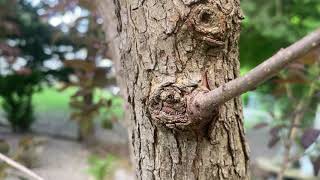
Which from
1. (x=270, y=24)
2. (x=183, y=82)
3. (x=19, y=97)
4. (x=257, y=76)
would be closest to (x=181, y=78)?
(x=183, y=82)

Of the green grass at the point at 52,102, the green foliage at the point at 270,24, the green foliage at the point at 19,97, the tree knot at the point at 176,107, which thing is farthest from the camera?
the green grass at the point at 52,102

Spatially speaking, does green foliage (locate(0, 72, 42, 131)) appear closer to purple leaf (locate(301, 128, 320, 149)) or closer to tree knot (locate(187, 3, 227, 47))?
purple leaf (locate(301, 128, 320, 149))

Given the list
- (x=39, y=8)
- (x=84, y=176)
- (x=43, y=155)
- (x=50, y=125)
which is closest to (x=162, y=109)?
(x=84, y=176)

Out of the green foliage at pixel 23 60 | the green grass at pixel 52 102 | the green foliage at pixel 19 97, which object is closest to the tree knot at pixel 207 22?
the green foliage at pixel 23 60

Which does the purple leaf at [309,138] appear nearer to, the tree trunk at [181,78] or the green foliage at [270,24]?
the tree trunk at [181,78]

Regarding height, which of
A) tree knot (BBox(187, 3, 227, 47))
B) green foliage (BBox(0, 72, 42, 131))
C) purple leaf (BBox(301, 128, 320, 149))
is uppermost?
green foliage (BBox(0, 72, 42, 131))

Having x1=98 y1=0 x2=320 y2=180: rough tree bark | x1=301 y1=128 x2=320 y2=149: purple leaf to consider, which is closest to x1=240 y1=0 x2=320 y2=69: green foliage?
x1=301 y1=128 x2=320 y2=149: purple leaf

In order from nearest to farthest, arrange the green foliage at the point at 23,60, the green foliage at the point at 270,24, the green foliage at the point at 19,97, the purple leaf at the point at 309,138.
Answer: the purple leaf at the point at 309,138, the green foliage at the point at 270,24, the green foliage at the point at 23,60, the green foliage at the point at 19,97
